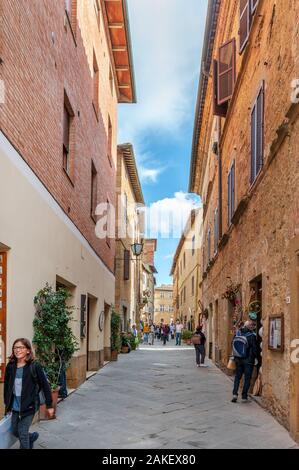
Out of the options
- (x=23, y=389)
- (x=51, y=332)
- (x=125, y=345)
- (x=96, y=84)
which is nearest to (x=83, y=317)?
(x=51, y=332)

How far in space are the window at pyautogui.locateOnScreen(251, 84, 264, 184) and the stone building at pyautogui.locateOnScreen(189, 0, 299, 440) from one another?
18mm

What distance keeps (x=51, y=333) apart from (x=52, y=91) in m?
4.08

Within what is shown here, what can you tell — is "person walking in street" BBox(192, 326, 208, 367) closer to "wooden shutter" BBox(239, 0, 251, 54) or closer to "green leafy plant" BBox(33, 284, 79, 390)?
"green leafy plant" BBox(33, 284, 79, 390)

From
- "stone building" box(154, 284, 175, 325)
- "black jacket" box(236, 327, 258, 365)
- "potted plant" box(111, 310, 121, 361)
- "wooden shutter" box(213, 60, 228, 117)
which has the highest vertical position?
"wooden shutter" box(213, 60, 228, 117)

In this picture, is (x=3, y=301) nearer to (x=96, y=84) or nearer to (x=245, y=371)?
(x=245, y=371)

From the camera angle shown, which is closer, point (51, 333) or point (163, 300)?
point (51, 333)

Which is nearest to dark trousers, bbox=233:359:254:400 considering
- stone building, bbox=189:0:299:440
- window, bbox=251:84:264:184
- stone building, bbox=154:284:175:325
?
stone building, bbox=189:0:299:440

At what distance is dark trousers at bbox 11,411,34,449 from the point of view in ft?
19.0

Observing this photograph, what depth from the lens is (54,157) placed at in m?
9.78
